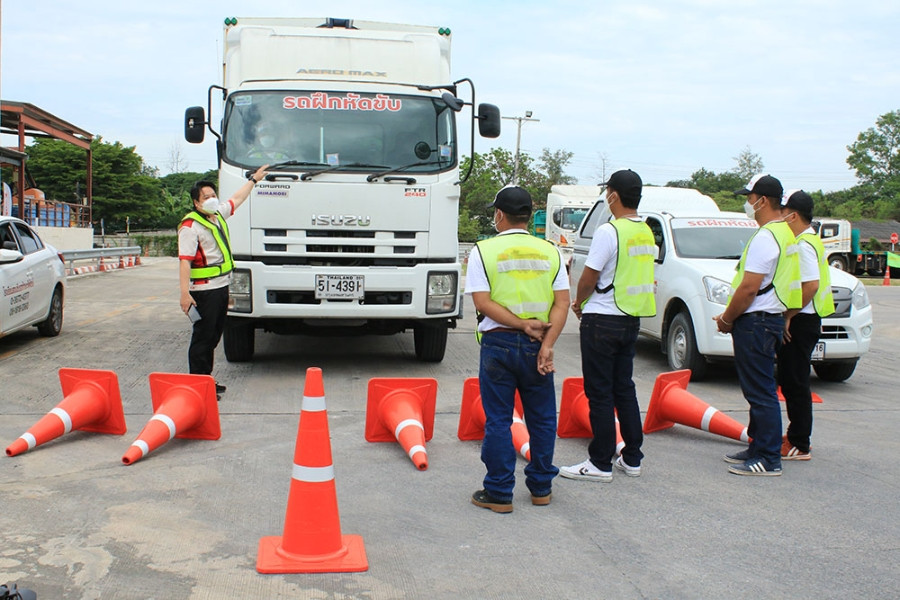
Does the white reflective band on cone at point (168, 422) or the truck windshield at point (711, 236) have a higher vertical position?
the truck windshield at point (711, 236)

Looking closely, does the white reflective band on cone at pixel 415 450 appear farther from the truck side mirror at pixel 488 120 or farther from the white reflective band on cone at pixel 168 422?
the truck side mirror at pixel 488 120

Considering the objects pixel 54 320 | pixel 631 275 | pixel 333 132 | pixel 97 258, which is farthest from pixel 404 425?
pixel 97 258

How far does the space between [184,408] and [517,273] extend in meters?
2.64

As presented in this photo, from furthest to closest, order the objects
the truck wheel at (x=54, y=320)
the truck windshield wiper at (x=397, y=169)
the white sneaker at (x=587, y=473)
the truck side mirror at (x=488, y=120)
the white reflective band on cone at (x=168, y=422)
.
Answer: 1. the truck wheel at (x=54, y=320)
2. the truck side mirror at (x=488, y=120)
3. the truck windshield wiper at (x=397, y=169)
4. the white reflective band on cone at (x=168, y=422)
5. the white sneaker at (x=587, y=473)

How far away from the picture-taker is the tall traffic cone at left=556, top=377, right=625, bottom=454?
6.12 meters

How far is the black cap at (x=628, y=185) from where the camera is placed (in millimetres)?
4965

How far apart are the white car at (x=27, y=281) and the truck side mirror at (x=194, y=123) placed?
7.40ft

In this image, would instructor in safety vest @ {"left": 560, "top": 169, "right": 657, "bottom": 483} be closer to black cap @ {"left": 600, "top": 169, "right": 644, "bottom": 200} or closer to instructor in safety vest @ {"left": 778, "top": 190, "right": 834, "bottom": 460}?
black cap @ {"left": 600, "top": 169, "right": 644, "bottom": 200}

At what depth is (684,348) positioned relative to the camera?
866cm

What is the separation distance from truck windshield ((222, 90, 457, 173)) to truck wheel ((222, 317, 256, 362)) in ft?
5.57

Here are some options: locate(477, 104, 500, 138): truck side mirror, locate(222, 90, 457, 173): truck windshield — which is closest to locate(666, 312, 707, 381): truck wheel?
locate(477, 104, 500, 138): truck side mirror

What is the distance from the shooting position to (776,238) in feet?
17.0

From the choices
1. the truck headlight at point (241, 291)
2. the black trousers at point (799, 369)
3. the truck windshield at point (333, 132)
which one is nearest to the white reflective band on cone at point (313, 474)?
the black trousers at point (799, 369)

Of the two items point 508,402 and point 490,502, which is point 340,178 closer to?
point 508,402
